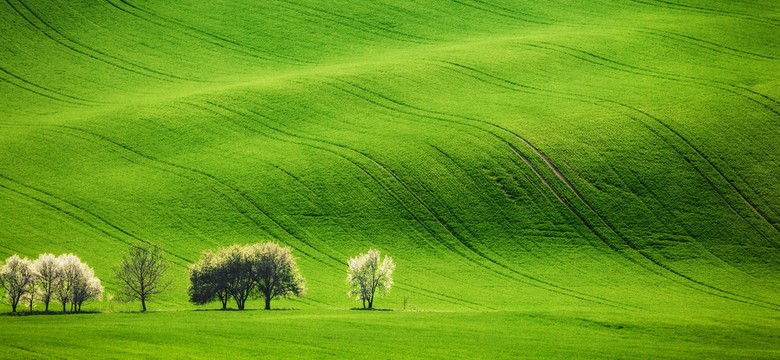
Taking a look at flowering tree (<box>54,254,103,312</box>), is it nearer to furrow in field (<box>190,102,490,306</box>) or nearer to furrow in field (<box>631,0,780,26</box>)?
furrow in field (<box>190,102,490,306</box>)

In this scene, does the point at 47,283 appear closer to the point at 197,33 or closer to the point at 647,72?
the point at 197,33

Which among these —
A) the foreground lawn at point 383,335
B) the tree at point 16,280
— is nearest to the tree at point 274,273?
the foreground lawn at point 383,335

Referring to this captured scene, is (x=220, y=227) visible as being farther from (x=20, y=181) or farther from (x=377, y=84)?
(x=377, y=84)

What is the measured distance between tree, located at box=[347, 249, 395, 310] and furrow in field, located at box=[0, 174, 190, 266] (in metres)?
11.6

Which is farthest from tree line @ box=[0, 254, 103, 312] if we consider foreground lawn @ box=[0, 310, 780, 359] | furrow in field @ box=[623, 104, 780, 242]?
furrow in field @ box=[623, 104, 780, 242]

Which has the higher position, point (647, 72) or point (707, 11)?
point (707, 11)

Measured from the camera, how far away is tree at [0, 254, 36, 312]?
4719cm

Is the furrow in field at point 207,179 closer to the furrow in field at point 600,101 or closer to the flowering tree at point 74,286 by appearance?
the flowering tree at point 74,286

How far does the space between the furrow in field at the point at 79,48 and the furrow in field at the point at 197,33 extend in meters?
Result: 7.61

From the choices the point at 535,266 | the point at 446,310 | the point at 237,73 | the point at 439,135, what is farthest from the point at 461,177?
the point at 237,73

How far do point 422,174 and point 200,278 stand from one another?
20.8 m

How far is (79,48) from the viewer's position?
87875 mm

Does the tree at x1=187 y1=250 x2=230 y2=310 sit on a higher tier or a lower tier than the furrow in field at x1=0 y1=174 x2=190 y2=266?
lower

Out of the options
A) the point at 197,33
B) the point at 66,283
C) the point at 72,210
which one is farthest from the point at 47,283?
the point at 197,33
